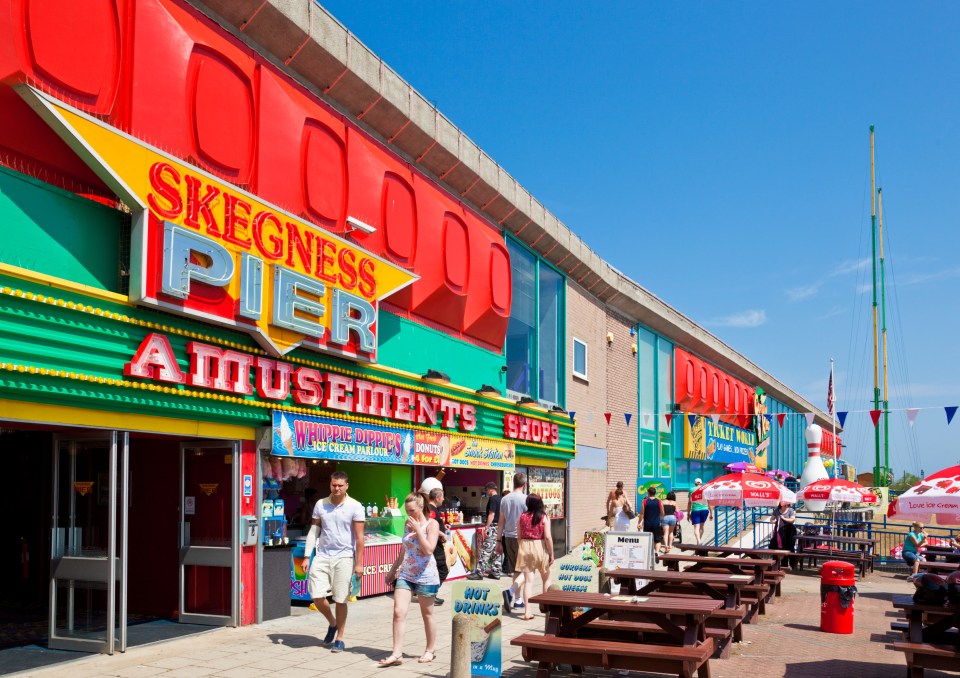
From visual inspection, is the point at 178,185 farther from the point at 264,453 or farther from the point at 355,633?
the point at 355,633

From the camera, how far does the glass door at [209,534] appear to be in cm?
1108

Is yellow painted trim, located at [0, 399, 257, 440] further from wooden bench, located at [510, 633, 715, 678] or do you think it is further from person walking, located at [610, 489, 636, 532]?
person walking, located at [610, 489, 636, 532]

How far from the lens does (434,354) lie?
17391mm

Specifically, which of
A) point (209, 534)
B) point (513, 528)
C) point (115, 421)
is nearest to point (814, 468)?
point (513, 528)

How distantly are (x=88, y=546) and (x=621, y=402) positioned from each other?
21954 millimetres

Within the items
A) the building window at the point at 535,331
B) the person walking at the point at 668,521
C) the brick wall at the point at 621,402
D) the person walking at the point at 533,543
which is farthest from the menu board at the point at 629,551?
the brick wall at the point at 621,402

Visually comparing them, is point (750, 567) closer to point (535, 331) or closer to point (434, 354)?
point (434, 354)

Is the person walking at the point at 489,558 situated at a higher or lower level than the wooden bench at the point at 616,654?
lower

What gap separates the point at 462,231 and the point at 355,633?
9.74 metres

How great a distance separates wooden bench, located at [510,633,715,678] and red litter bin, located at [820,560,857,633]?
15.5ft

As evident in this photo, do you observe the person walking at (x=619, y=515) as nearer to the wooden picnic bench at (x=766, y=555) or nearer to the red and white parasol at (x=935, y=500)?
the wooden picnic bench at (x=766, y=555)


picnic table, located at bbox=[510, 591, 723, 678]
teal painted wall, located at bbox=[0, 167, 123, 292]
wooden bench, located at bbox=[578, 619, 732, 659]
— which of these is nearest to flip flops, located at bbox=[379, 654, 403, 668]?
picnic table, located at bbox=[510, 591, 723, 678]

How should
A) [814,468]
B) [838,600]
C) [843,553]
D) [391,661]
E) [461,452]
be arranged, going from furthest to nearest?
[814,468] < [843,553] < [461,452] < [838,600] < [391,661]

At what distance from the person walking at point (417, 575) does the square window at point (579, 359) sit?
1633 cm
